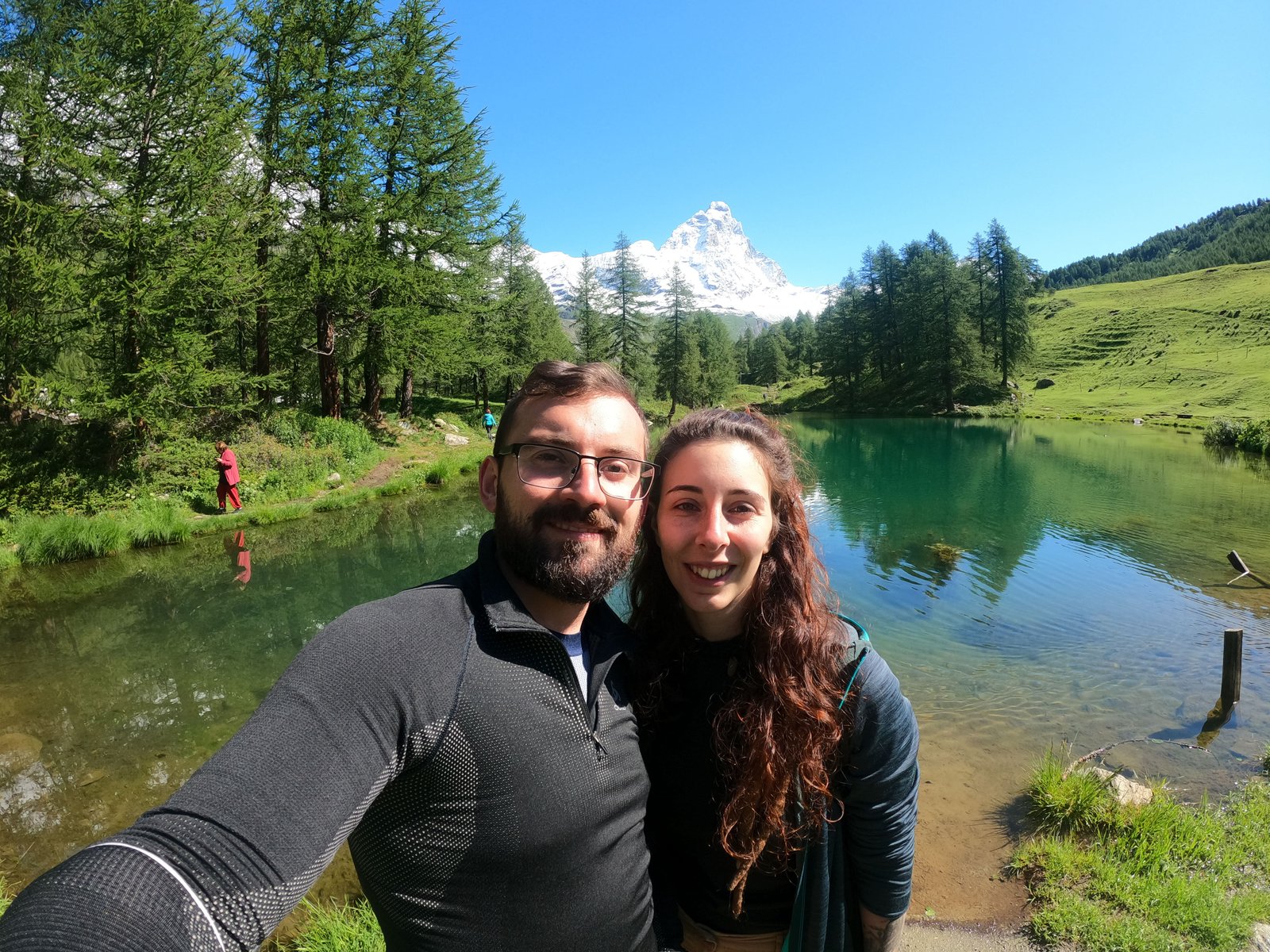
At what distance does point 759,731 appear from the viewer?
1957mm

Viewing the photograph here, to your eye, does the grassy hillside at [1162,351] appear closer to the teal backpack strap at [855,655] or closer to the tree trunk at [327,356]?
the teal backpack strap at [855,655]

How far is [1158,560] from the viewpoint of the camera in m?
14.3

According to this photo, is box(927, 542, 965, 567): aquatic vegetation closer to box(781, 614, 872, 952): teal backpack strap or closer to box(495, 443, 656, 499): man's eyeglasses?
box(781, 614, 872, 952): teal backpack strap

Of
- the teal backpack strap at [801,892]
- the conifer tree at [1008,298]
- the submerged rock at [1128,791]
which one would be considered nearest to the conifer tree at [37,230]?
the teal backpack strap at [801,892]

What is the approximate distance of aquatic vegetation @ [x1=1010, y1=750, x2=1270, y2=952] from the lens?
12.8 ft

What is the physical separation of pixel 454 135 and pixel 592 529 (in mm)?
28873

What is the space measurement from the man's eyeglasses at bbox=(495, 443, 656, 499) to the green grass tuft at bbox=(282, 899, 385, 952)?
131 inches

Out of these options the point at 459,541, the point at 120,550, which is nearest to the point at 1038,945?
the point at 459,541

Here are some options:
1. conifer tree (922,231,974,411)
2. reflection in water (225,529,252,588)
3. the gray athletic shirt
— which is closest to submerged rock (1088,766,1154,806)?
the gray athletic shirt

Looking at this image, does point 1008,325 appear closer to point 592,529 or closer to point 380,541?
point 380,541

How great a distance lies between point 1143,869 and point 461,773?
5561 millimetres

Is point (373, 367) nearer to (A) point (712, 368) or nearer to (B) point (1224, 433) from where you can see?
(A) point (712, 368)

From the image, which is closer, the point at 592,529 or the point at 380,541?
the point at 592,529

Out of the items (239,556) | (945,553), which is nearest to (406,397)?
(239,556)
